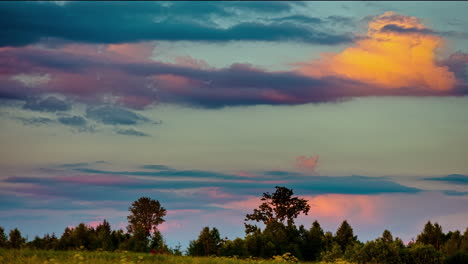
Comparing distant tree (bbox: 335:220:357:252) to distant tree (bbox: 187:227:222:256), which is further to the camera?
distant tree (bbox: 335:220:357:252)

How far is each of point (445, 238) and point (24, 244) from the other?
5289 centimetres

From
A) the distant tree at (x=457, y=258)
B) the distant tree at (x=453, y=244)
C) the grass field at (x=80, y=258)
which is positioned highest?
the grass field at (x=80, y=258)

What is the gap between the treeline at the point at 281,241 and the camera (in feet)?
161

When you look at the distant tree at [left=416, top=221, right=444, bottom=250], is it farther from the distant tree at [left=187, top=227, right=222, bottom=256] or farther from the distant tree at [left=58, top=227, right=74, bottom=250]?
the distant tree at [left=58, top=227, right=74, bottom=250]

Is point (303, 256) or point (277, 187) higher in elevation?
point (277, 187)

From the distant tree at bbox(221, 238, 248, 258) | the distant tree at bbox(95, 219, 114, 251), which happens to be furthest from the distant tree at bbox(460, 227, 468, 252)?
the distant tree at bbox(95, 219, 114, 251)

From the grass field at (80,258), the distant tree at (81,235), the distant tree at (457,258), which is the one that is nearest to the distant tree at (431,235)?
the distant tree at (457,258)

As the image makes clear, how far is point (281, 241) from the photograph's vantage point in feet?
211

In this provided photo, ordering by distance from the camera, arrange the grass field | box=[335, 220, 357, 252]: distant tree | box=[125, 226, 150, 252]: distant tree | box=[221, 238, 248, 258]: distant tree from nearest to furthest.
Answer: the grass field, box=[125, 226, 150, 252]: distant tree, box=[221, 238, 248, 258]: distant tree, box=[335, 220, 357, 252]: distant tree

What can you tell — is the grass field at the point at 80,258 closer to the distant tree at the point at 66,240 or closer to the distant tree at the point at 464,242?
the distant tree at the point at 66,240

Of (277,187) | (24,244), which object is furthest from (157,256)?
(277,187)

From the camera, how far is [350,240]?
61.0 meters

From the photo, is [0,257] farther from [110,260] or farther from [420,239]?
[420,239]

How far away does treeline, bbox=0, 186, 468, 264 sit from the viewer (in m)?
49.1
